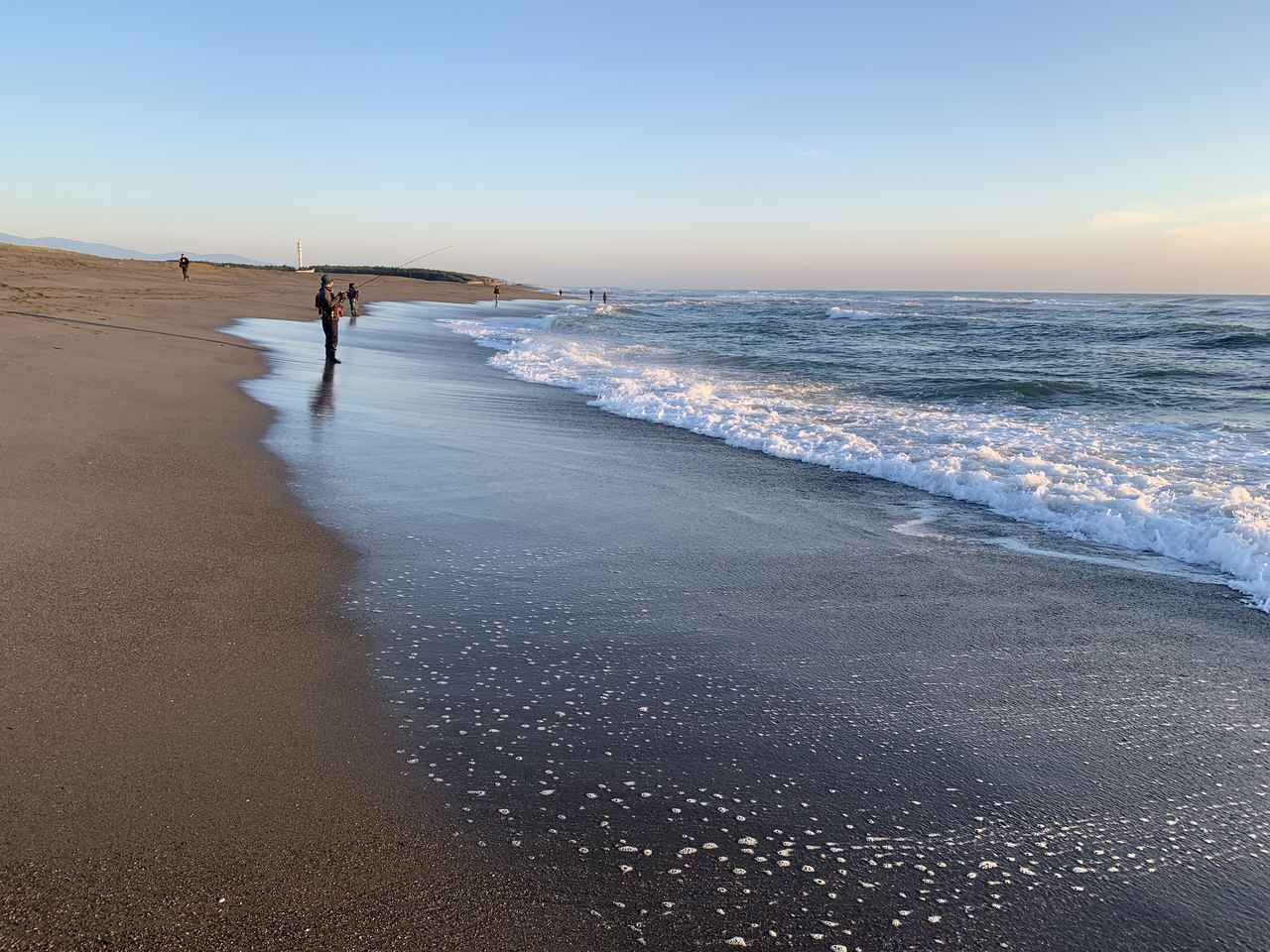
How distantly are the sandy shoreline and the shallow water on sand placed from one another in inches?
9.8

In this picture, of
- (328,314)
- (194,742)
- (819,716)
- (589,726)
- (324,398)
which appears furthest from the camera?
(328,314)

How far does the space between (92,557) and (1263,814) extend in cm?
554

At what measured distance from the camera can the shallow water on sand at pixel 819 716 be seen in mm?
2488

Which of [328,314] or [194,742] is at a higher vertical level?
[328,314]

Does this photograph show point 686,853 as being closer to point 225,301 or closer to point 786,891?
point 786,891

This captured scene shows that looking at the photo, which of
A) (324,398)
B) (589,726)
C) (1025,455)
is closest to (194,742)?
(589,726)

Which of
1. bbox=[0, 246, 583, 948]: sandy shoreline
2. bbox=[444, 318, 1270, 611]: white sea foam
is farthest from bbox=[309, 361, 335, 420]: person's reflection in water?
bbox=[444, 318, 1270, 611]: white sea foam

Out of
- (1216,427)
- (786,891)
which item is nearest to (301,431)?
(786,891)

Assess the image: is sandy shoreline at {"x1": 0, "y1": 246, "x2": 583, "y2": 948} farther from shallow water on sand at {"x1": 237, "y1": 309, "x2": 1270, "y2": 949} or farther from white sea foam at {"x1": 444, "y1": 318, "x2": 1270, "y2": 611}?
white sea foam at {"x1": 444, "y1": 318, "x2": 1270, "y2": 611}

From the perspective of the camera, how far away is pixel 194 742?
3.04 m

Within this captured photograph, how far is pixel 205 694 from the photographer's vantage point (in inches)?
133

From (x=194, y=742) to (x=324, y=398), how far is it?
902cm

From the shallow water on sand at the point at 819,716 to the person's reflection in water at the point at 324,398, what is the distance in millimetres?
3380

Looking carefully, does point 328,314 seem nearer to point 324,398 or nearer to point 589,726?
point 324,398
